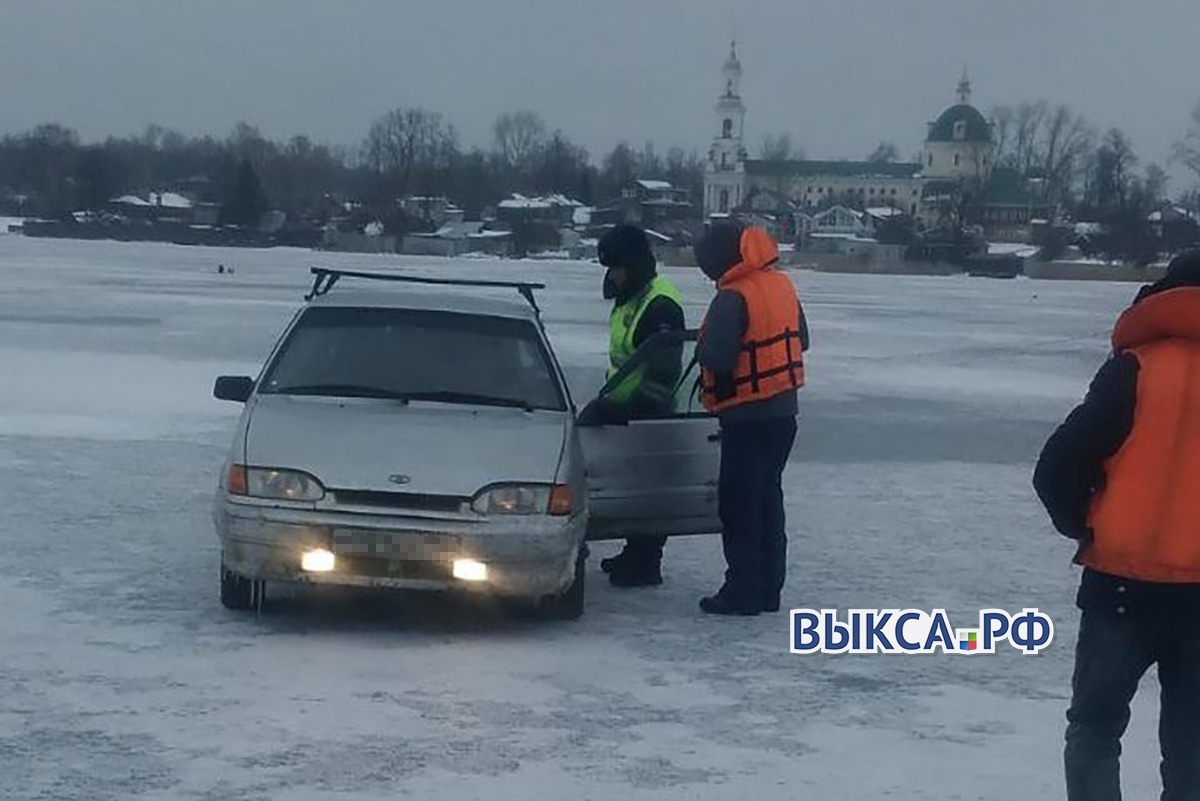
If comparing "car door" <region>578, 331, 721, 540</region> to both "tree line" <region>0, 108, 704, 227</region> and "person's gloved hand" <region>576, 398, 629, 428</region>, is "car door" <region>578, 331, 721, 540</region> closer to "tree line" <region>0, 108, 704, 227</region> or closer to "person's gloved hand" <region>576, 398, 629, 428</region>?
"person's gloved hand" <region>576, 398, 629, 428</region>

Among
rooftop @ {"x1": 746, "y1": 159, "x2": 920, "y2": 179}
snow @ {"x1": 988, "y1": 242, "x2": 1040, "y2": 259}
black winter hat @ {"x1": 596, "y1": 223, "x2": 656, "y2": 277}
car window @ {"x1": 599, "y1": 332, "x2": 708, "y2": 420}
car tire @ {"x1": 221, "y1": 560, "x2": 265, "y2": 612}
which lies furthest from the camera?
rooftop @ {"x1": 746, "y1": 159, "x2": 920, "y2": 179}

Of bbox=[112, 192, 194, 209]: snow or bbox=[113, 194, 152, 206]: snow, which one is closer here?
bbox=[113, 194, 152, 206]: snow

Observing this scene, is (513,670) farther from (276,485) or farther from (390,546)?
(276,485)

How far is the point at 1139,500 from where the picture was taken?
477 cm

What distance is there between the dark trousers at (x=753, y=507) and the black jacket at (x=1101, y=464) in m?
4.24

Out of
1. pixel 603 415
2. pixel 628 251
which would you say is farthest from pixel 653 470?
pixel 628 251

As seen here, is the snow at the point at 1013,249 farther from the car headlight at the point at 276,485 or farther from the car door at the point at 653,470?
the car headlight at the point at 276,485

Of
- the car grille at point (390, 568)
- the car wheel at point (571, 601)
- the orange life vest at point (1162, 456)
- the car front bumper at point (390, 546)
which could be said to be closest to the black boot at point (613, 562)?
the car wheel at point (571, 601)

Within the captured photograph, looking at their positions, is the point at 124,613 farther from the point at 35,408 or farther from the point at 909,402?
the point at 909,402

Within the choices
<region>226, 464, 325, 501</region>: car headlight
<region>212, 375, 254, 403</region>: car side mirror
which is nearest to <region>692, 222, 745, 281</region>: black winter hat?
<region>226, 464, 325, 501</region>: car headlight

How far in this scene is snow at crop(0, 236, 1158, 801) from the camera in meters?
6.38

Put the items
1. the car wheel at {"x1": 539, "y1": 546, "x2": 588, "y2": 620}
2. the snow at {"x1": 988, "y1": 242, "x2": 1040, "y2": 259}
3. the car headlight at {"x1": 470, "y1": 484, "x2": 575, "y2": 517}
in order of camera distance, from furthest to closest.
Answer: the snow at {"x1": 988, "y1": 242, "x2": 1040, "y2": 259}
the car wheel at {"x1": 539, "y1": 546, "x2": 588, "y2": 620}
the car headlight at {"x1": 470, "y1": 484, "x2": 575, "y2": 517}

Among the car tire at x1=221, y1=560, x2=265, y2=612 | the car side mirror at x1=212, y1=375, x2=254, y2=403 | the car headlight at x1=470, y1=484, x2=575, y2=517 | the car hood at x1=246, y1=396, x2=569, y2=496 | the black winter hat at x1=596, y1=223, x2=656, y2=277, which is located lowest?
the car tire at x1=221, y1=560, x2=265, y2=612

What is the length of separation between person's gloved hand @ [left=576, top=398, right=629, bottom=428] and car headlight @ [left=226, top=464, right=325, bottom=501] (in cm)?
161
